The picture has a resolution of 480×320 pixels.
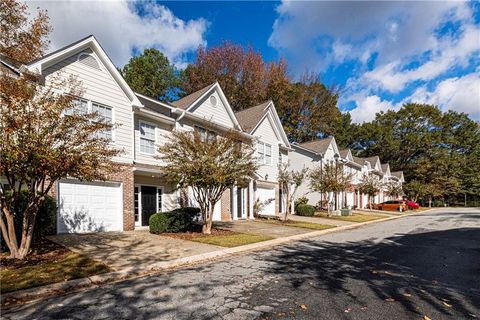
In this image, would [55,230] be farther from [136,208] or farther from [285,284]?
[285,284]

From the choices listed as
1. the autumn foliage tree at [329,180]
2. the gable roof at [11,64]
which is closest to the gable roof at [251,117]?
the autumn foliage tree at [329,180]

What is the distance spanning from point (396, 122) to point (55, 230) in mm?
67051

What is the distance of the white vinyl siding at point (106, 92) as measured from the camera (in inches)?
504

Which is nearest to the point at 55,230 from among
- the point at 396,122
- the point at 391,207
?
the point at 391,207

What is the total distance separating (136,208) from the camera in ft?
52.2

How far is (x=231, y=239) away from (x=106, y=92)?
882 cm

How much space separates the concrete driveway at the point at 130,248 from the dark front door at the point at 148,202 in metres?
2.96

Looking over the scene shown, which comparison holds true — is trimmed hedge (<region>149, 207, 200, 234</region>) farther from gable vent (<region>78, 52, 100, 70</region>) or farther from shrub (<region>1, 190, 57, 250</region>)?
gable vent (<region>78, 52, 100, 70</region>)

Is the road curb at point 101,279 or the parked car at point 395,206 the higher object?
the road curb at point 101,279

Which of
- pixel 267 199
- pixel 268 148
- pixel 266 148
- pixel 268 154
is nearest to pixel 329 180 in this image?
pixel 267 199

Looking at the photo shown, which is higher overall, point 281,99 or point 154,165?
point 281,99

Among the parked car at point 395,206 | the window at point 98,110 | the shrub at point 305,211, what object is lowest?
the parked car at point 395,206

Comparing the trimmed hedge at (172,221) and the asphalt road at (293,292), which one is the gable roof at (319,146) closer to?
the trimmed hedge at (172,221)

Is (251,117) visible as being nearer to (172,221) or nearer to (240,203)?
(240,203)
